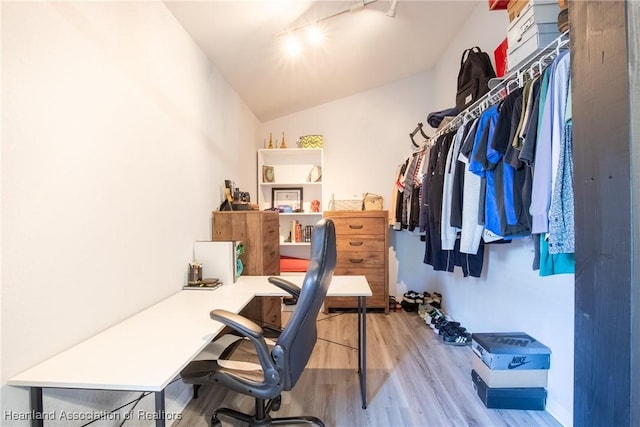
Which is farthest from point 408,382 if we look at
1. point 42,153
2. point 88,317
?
point 42,153

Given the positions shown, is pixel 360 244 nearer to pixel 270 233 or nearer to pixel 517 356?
pixel 270 233

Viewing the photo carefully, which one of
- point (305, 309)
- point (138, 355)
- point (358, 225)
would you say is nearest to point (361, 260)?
point (358, 225)

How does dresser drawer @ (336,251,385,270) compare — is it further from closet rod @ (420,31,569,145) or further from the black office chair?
the black office chair

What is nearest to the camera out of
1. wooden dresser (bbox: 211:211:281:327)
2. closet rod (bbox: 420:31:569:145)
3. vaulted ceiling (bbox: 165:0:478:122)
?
closet rod (bbox: 420:31:569:145)

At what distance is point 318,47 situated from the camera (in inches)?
95.3

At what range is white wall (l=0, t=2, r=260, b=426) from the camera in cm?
89

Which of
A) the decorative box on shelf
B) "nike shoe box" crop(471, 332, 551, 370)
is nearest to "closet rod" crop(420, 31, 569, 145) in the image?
the decorative box on shelf

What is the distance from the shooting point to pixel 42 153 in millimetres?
965

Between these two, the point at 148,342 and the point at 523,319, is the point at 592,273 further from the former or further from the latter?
the point at 523,319

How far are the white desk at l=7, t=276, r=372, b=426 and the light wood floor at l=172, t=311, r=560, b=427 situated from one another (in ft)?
2.44

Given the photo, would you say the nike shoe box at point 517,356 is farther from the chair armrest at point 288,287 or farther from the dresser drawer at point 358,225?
the dresser drawer at point 358,225

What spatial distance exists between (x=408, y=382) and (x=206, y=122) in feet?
7.91

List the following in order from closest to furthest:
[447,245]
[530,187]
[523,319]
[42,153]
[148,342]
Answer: [42,153] → [148,342] → [530,187] → [523,319] → [447,245]

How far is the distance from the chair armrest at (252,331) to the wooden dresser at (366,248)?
7.47ft
